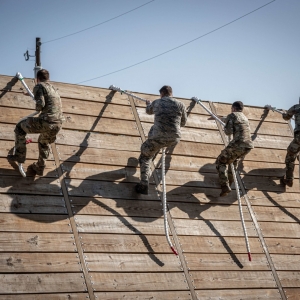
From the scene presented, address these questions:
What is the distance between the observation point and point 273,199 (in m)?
9.22

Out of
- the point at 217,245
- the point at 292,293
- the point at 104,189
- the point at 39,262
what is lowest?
the point at 292,293

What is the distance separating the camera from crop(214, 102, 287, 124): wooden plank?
10.3m

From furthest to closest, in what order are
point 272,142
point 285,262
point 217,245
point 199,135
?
point 272,142
point 199,135
point 285,262
point 217,245

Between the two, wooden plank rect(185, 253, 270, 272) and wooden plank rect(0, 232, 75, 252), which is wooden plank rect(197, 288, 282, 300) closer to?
wooden plank rect(185, 253, 270, 272)

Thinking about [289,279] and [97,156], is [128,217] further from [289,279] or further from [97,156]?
[289,279]

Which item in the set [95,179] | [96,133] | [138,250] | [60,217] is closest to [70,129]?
[96,133]

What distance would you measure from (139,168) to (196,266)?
1.79 m

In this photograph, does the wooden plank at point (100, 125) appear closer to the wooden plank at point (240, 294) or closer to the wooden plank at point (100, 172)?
the wooden plank at point (100, 172)

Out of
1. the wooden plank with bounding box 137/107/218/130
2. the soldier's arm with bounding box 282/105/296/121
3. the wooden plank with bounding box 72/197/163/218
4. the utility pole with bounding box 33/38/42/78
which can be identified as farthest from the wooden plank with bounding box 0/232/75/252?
the utility pole with bounding box 33/38/42/78

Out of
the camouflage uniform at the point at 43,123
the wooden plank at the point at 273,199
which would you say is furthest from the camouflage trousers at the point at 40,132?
the wooden plank at the point at 273,199

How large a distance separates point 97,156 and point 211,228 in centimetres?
193

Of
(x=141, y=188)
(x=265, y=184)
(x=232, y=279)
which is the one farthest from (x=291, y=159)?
(x=141, y=188)

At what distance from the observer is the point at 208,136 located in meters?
9.70

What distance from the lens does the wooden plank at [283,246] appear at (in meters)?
8.44
